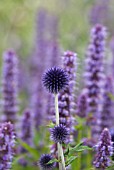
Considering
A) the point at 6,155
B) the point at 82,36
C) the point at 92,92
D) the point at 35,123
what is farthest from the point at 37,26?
the point at 6,155

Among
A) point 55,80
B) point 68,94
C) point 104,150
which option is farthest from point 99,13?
point 104,150

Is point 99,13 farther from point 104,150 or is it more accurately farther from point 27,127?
point 104,150

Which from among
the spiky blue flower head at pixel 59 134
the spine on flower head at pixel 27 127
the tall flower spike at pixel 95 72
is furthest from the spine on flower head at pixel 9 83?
the spiky blue flower head at pixel 59 134

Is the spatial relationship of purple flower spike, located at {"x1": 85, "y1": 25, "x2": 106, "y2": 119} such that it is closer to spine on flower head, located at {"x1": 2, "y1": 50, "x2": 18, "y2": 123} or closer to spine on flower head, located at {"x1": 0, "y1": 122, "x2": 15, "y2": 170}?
spine on flower head, located at {"x1": 2, "y1": 50, "x2": 18, "y2": 123}

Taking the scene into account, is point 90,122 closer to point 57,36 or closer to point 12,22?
point 57,36

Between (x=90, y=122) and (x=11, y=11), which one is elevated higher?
(x=11, y=11)

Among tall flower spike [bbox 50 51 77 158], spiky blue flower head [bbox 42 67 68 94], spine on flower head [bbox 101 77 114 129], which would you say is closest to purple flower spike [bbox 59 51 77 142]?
tall flower spike [bbox 50 51 77 158]
